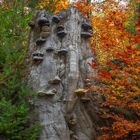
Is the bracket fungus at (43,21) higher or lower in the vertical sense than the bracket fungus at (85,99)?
higher

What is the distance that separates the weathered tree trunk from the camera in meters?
7.92

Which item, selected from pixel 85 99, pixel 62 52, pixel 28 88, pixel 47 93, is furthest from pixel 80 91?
pixel 28 88

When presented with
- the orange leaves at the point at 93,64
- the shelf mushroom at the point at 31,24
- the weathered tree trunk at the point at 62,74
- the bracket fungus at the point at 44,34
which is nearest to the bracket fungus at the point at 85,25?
the weathered tree trunk at the point at 62,74

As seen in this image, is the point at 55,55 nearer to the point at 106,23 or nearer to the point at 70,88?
the point at 70,88

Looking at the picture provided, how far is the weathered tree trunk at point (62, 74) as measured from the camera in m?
7.92

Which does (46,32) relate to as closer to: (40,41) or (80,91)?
(40,41)

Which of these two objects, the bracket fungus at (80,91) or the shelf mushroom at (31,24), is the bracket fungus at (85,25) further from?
the bracket fungus at (80,91)

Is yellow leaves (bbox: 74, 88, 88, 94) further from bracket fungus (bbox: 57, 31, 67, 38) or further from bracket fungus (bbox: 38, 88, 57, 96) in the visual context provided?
bracket fungus (bbox: 57, 31, 67, 38)

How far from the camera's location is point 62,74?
27.4ft

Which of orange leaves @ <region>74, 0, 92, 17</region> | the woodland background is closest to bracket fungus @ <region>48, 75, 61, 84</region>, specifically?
the woodland background

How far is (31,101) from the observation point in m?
7.88

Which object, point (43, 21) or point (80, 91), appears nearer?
Answer: point (80, 91)

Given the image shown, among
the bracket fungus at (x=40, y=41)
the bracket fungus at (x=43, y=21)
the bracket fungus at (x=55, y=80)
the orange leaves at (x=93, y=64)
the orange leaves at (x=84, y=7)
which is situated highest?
the orange leaves at (x=84, y=7)

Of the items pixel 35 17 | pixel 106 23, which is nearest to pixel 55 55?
pixel 35 17
